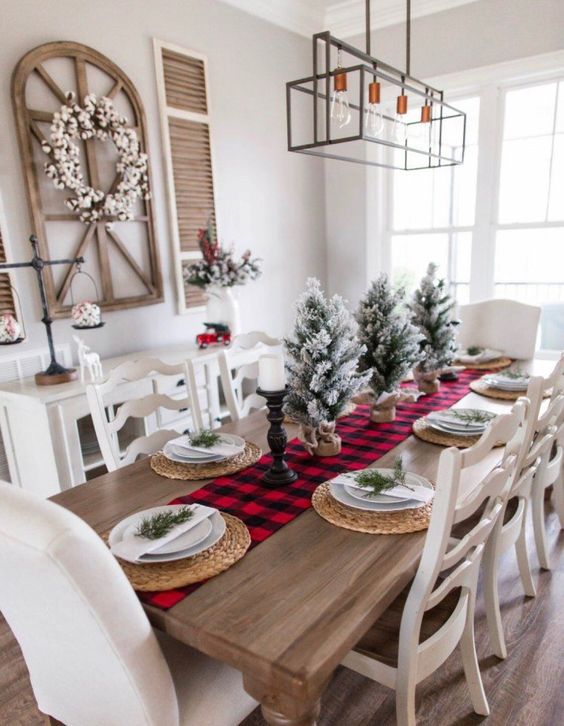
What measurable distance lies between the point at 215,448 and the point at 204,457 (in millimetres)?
55

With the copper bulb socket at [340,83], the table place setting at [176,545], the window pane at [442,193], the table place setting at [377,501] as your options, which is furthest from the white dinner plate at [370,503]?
the window pane at [442,193]

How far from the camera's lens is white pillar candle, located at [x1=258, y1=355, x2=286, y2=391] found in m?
1.46

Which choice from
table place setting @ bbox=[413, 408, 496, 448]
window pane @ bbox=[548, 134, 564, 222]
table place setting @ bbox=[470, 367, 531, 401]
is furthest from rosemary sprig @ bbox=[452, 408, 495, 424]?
window pane @ bbox=[548, 134, 564, 222]

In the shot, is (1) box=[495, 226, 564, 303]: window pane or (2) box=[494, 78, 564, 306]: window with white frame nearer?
(2) box=[494, 78, 564, 306]: window with white frame

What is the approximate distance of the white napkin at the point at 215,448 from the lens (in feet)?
5.51

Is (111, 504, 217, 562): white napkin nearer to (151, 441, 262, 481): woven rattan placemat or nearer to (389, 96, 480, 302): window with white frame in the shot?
(151, 441, 262, 481): woven rattan placemat

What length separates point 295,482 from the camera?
1.54 m

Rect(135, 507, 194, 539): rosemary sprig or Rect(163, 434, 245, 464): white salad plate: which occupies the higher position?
Rect(135, 507, 194, 539): rosemary sprig

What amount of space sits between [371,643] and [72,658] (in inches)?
26.7

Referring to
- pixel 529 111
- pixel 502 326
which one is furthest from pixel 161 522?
pixel 529 111

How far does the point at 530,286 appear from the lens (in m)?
3.69

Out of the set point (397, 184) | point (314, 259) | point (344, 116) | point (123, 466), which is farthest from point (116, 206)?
point (397, 184)

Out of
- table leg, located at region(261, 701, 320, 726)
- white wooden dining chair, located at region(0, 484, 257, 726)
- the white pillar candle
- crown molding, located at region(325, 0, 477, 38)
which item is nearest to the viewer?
white wooden dining chair, located at region(0, 484, 257, 726)

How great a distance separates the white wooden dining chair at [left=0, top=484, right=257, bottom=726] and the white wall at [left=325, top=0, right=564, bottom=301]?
3.52 m
